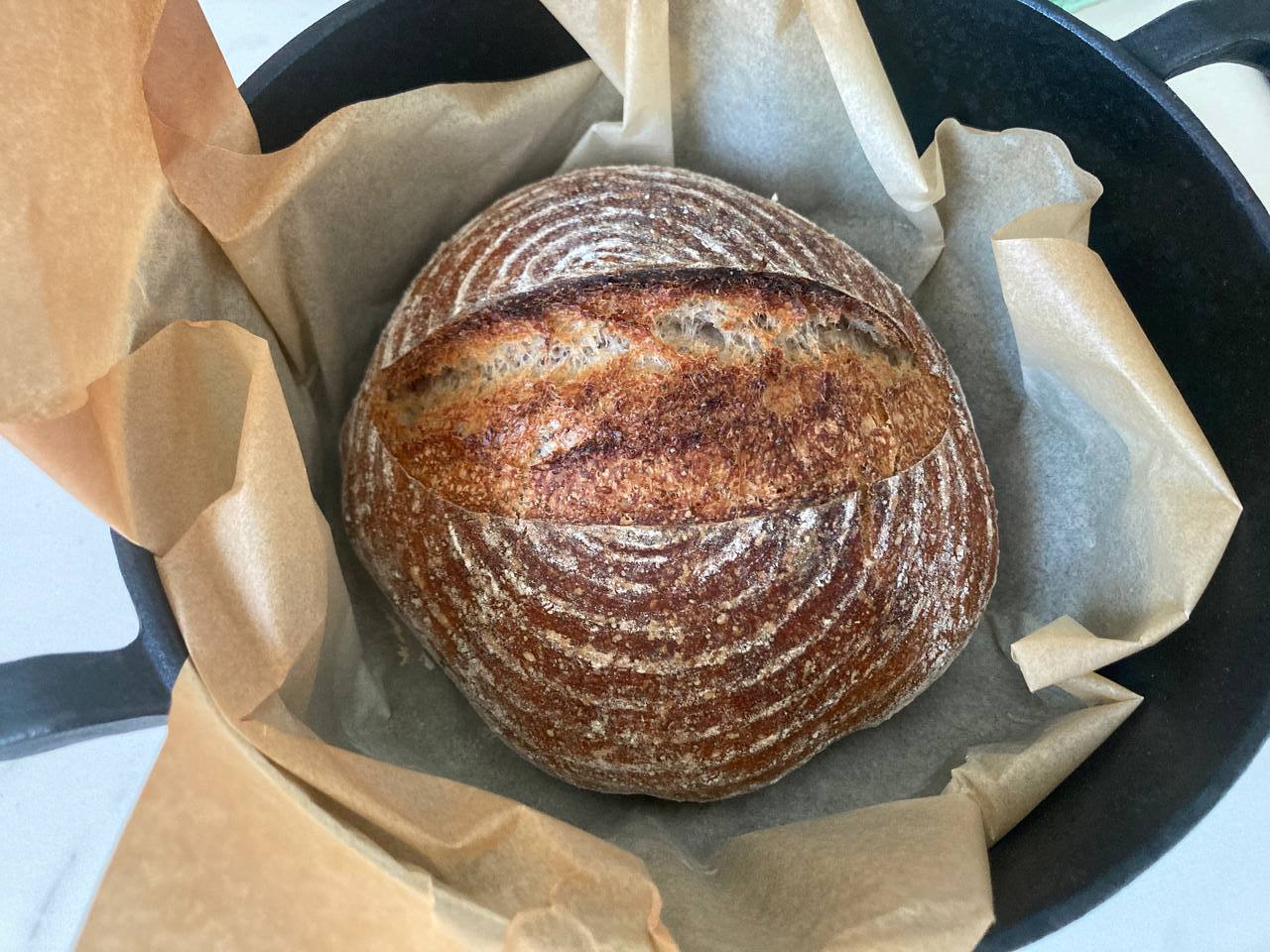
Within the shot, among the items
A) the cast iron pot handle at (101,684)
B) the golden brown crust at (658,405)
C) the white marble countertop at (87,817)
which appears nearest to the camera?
the cast iron pot handle at (101,684)

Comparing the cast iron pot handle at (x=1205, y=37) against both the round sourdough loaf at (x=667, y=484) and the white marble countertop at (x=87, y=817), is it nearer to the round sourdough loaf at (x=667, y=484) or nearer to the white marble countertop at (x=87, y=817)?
the round sourdough loaf at (x=667, y=484)

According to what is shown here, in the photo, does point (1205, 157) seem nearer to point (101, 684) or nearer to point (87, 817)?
point (101, 684)

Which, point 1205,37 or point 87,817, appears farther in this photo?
point 87,817

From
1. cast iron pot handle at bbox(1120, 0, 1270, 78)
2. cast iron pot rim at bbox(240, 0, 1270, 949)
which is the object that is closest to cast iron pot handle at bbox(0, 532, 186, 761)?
cast iron pot rim at bbox(240, 0, 1270, 949)

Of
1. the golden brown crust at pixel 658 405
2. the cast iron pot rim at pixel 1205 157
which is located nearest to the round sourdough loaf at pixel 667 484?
the golden brown crust at pixel 658 405

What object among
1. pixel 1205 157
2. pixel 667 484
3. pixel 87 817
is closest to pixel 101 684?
pixel 667 484

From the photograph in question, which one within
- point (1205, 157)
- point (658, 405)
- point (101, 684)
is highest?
point (1205, 157)

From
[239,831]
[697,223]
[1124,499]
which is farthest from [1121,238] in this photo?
[239,831]
